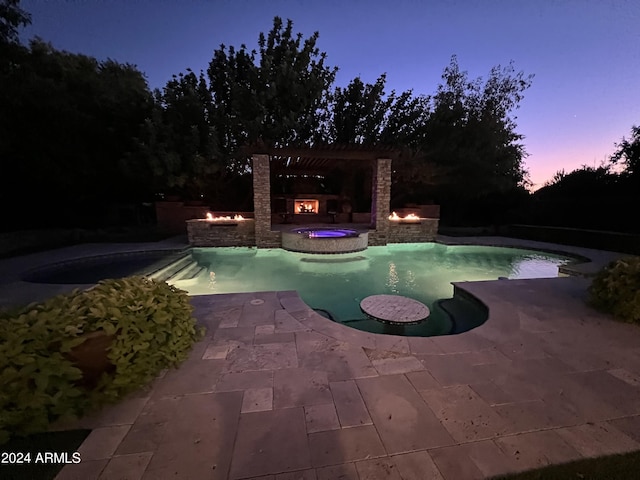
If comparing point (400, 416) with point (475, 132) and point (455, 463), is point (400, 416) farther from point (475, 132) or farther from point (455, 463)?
point (475, 132)

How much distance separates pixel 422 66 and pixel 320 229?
50.7ft

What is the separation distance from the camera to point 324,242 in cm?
1013

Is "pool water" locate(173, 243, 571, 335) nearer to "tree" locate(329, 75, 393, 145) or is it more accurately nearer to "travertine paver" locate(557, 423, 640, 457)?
"travertine paver" locate(557, 423, 640, 457)

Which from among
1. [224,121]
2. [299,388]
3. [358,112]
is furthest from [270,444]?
[358,112]

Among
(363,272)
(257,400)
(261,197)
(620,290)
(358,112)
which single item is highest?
(358,112)

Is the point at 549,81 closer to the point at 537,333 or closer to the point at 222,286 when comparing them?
the point at 537,333

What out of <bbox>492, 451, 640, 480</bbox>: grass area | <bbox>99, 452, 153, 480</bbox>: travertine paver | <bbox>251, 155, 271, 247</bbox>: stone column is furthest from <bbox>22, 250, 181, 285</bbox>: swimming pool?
<bbox>492, 451, 640, 480</bbox>: grass area

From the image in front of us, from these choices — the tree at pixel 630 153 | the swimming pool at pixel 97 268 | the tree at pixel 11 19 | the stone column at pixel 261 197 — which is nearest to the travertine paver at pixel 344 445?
the swimming pool at pixel 97 268

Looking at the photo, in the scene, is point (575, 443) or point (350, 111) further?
point (350, 111)

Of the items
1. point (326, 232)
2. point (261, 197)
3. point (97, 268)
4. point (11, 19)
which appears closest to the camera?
point (11, 19)

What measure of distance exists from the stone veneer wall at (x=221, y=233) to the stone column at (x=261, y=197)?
47 cm

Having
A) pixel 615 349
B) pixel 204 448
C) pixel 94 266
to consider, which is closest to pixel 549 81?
pixel 615 349

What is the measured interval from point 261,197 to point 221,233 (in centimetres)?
244

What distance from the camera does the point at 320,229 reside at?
40.4 feet
